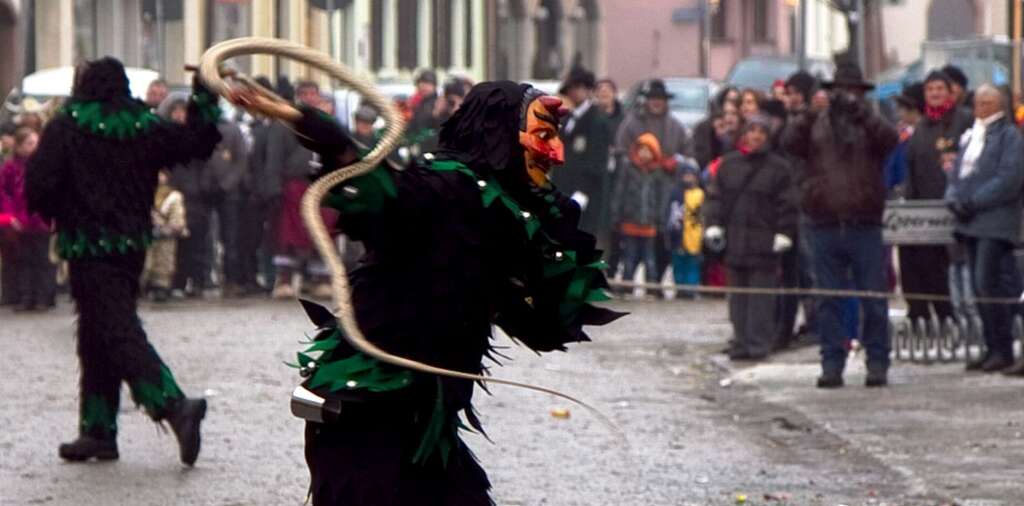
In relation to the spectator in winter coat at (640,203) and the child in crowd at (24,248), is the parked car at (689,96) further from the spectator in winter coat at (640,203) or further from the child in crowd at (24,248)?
the child in crowd at (24,248)

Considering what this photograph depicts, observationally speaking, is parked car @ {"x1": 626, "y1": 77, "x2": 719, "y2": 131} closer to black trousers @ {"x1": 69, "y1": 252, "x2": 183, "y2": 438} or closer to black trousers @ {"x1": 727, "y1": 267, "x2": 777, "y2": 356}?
black trousers @ {"x1": 727, "y1": 267, "x2": 777, "y2": 356}

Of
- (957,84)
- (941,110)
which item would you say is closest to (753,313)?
(941,110)

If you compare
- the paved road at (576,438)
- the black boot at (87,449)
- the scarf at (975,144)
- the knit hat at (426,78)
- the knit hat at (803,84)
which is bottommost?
the paved road at (576,438)

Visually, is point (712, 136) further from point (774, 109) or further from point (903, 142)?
point (903, 142)

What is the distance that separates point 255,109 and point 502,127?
0.82 m

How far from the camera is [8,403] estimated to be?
539 inches

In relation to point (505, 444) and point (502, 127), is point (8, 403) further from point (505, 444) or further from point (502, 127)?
point (502, 127)

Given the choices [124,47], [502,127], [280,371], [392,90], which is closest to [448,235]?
[502,127]

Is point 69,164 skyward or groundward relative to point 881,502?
skyward

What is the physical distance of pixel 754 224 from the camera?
55.5ft

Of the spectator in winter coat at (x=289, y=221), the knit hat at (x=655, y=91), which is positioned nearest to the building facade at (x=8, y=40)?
the spectator in winter coat at (x=289, y=221)

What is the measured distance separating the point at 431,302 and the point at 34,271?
15578 millimetres

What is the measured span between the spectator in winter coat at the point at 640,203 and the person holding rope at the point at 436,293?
16.5 m

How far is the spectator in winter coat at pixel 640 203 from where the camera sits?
23078 millimetres
